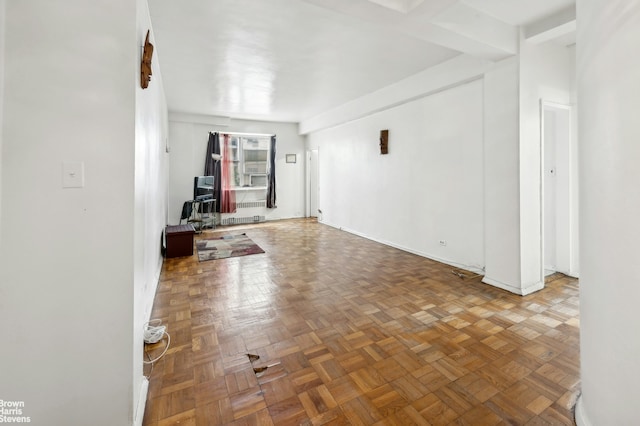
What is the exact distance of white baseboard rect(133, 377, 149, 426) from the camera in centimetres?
145

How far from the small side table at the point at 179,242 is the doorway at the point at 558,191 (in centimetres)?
492

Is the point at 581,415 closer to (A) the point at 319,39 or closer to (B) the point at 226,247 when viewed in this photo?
(A) the point at 319,39

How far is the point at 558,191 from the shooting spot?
12.0 ft

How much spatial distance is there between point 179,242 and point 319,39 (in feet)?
11.4

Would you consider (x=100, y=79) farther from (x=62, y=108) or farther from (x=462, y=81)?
(x=462, y=81)

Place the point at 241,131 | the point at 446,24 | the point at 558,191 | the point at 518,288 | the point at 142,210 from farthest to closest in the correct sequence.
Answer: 1. the point at 241,131
2. the point at 558,191
3. the point at 518,288
4. the point at 446,24
5. the point at 142,210

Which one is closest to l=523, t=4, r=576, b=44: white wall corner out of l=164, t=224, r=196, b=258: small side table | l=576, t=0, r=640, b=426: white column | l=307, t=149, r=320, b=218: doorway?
l=576, t=0, r=640, b=426: white column

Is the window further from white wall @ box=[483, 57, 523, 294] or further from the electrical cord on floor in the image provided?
white wall @ box=[483, 57, 523, 294]

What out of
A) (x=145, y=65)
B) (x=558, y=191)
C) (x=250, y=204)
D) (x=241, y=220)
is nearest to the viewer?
(x=145, y=65)

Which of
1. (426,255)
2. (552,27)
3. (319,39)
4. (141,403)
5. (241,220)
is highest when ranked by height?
(319,39)

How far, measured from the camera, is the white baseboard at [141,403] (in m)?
1.45

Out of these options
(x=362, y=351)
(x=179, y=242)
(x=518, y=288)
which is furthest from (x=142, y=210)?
(x=518, y=288)

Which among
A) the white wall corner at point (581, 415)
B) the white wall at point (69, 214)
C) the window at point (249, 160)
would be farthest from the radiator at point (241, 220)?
the white wall corner at point (581, 415)

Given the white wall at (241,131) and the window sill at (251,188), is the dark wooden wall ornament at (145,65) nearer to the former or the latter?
the white wall at (241,131)
